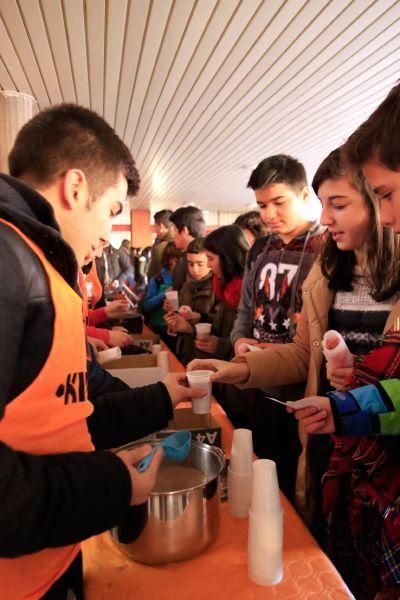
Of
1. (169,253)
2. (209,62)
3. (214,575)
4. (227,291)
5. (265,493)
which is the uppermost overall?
(209,62)

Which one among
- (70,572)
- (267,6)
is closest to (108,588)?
(70,572)

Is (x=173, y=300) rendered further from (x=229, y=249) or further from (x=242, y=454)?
(x=242, y=454)

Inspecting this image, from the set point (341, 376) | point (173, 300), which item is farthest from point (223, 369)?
point (173, 300)

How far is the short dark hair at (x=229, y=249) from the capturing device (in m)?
3.00

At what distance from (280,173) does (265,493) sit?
5.75ft

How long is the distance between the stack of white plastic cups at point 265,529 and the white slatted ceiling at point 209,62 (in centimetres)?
322

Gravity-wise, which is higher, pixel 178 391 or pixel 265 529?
pixel 178 391

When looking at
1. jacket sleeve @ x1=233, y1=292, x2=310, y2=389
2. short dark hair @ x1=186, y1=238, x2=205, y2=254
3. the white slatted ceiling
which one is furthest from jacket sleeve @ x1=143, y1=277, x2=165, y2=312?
jacket sleeve @ x1=233, y1=292, x2=310, y2=389

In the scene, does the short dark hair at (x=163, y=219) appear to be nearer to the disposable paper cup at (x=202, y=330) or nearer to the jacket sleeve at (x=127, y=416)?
the disposable paper cup at (x=202, y=330)

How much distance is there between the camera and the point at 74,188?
3.12 feet

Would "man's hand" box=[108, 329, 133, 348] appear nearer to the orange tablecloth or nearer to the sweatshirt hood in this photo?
the orange tablecloth

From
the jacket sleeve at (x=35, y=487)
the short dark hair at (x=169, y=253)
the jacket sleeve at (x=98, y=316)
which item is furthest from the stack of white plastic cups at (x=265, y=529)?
the short dark hair at (x=169, y=253)

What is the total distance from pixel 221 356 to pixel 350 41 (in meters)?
2.92

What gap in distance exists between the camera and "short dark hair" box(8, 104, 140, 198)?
0.97 meters
